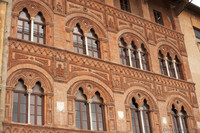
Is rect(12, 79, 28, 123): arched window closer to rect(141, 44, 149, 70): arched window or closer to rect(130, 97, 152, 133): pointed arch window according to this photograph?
rect(130, 97, 152, 133): pointed arch window

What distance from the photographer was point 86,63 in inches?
488

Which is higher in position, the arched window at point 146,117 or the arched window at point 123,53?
the arched window at point 123,53

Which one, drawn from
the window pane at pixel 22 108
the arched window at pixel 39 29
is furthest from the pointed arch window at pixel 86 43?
the window pane at pixel 22 108

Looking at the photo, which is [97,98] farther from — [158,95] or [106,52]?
[158,95]

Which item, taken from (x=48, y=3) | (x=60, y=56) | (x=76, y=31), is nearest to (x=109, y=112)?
(x=60, y=56)

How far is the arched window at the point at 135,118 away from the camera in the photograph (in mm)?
12633

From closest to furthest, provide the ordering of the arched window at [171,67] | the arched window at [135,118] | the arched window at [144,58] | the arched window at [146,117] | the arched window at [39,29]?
1. the arched window at [39,29]
2. the arched window at [135,118]
3. the arched window at [146,117]
4. the arched window at [144,58]
5. the arched window at [171,67]

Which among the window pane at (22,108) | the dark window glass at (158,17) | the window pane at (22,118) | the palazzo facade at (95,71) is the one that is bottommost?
the window pane at (22,118)

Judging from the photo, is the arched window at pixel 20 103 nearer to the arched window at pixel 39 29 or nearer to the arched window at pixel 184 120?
the arched window at pixel 39 29

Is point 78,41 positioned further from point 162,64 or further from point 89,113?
point 162,64

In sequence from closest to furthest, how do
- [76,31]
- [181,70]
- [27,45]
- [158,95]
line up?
1. [27,45]
2. [76,31]
3. [158,95]
4. [181,70]

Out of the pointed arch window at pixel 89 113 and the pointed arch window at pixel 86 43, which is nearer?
the pointed arch window at pixel 89 113

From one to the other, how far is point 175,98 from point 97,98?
183 inches

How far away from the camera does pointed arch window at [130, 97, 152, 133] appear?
1272cm
